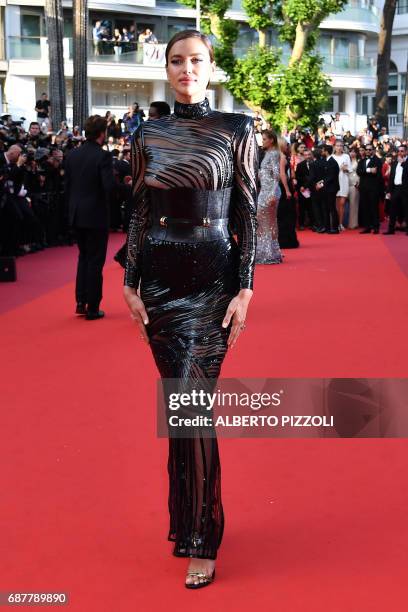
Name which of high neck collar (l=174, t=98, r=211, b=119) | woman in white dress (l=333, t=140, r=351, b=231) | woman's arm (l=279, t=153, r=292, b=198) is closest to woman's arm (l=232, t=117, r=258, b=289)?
high neck collar (l=174, t=98, r=211, b=119)

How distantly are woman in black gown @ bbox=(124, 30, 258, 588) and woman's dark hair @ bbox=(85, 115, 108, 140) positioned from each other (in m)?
5.45

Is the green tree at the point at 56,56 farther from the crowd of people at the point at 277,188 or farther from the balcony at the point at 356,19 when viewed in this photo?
the balcony at the point at 356,19

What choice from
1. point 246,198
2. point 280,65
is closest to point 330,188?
point 280,65

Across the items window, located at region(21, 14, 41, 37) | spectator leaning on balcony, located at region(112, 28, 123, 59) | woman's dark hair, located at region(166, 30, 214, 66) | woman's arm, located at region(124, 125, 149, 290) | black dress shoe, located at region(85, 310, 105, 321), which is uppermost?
window, located at region(21, 14, 41, 37)

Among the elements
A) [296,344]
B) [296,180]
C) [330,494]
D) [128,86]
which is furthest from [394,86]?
[330,494]

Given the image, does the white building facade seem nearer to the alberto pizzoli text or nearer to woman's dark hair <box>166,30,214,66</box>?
the alberto pizzoli text

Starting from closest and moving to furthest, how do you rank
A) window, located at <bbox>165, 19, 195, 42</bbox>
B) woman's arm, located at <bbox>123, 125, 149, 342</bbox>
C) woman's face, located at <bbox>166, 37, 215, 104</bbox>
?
woman's face, located at <bbox>166, 37, 215, 104</bbox>, woman's arm, located at <bbox>123, 125, 149, 342</bbox>, window, located at <bbox>165, 19, 195, 42</bbox>

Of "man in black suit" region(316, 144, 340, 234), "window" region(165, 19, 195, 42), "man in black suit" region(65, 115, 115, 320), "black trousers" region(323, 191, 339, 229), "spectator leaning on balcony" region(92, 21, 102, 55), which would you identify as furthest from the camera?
"window" region(165, 19, 195, 42)

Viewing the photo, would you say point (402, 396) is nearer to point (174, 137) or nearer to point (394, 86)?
point (174, 137)

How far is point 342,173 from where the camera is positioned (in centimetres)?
2078

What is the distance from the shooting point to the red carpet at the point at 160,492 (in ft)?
12.1

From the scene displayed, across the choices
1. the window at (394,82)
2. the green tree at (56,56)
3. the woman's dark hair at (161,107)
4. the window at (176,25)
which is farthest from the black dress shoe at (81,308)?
the window at (394,82)

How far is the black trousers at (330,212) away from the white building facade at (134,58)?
855 inches

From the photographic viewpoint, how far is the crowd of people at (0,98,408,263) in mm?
14516
